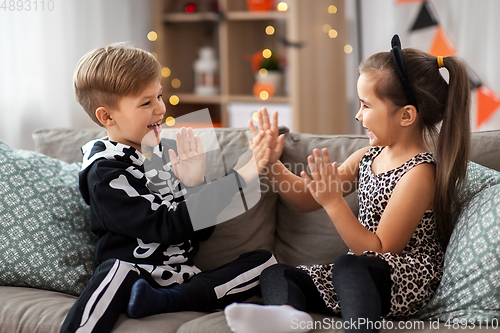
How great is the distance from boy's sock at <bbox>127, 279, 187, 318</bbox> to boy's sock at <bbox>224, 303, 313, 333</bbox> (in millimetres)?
188

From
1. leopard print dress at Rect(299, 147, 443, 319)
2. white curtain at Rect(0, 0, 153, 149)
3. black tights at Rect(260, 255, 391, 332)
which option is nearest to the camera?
black tights at Rect(260, 255, 391, 332)

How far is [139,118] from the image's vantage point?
4.19ft

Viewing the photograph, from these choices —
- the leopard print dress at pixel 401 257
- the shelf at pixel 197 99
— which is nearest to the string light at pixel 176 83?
the shelf at pixel 197 99

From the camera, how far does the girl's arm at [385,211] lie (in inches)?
44.6

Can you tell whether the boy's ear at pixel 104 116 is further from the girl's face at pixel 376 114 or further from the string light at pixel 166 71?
the string light at pixel 166 71

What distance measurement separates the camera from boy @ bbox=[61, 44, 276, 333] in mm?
1162

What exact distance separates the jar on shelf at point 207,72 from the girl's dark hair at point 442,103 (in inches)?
82.6

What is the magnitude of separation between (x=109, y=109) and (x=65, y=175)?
28cm

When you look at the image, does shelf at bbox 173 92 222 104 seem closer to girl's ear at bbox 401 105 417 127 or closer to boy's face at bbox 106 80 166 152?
boy's face at bbox 106 80 166 152

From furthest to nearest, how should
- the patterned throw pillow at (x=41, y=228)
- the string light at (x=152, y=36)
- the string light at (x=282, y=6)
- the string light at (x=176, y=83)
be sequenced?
1. the string light at (x=176, y=83)
2. the string light at (x=152, y=36)
3. the string light at (x=282, y=6)
4. the patterned throw pillow at (x=41, y=228)

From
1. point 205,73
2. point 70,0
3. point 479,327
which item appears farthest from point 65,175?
point 205,73

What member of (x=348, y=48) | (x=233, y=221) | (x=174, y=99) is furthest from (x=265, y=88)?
(x=233, y=221)

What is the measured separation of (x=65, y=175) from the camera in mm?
1419

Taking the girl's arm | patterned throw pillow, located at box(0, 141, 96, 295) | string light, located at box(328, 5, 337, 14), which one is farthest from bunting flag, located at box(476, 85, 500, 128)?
patterned throw pillow, located at box(0, 141, 96, 295)
